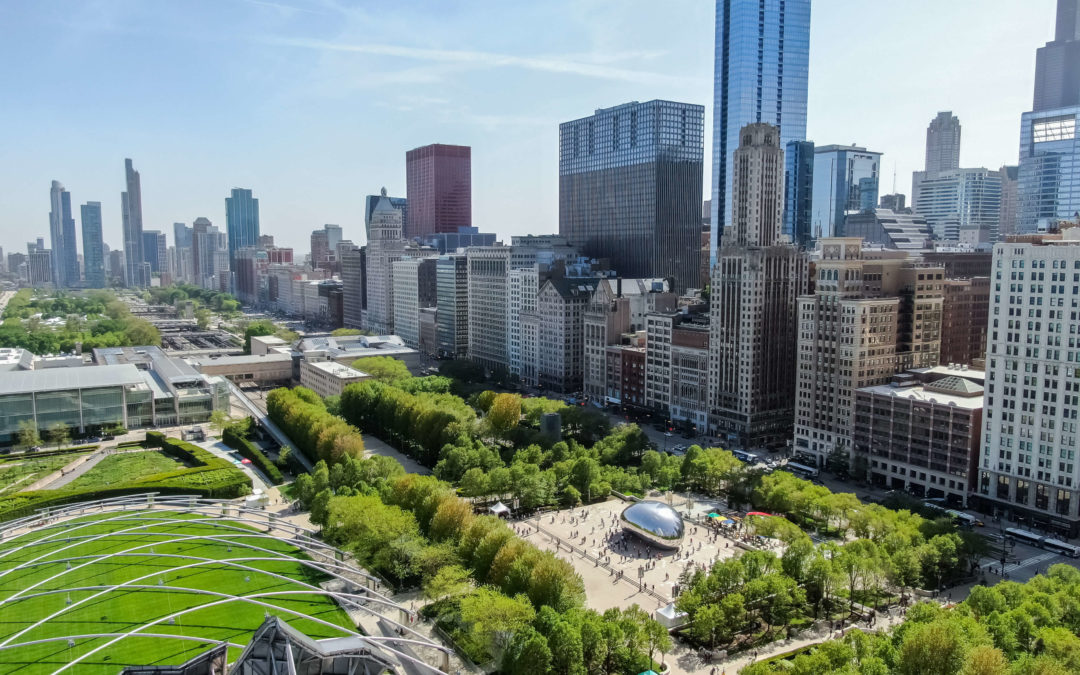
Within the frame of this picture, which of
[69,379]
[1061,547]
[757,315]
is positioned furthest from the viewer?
[69,379]

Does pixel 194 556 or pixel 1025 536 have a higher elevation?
pixel 194 556

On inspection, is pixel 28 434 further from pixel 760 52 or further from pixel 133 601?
pixel 760 52

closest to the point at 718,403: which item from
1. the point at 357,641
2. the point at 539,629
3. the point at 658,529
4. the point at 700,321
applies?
Result: the point at 700,321

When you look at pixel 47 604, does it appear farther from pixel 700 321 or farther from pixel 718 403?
pixel 700 321

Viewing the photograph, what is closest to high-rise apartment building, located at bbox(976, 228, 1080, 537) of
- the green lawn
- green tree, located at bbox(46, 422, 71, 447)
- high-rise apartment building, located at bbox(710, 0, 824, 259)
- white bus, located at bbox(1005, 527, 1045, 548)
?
white bus, located at bbox(1005, 527, 1045, 548)

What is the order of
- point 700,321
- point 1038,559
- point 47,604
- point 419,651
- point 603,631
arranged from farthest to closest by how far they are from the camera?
1. point 700,321
2. point 1038,559
3. point 47,604
4. point 419,651
5. point 603,631

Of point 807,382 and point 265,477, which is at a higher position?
point 807,382

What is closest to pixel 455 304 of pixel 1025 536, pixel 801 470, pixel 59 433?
pixel 59 433
